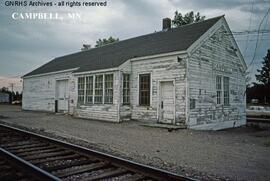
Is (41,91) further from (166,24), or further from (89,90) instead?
(166,24)

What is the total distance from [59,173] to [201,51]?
36.4ft

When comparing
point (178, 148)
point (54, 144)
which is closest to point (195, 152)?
point (178, 148)

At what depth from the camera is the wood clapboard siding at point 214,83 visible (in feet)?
44.1

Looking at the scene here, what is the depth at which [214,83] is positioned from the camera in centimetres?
1497

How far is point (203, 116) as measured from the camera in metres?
14.0

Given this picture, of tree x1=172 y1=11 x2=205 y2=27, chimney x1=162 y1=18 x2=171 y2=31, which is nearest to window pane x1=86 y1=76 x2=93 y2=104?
chimney x1=162 y1=18 x2=171 y2=31

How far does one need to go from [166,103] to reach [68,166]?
908 cm

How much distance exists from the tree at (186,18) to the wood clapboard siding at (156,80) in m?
22.0

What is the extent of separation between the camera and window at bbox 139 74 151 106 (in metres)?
14.7

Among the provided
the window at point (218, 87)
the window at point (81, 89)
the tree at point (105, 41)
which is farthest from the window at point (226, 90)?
the tree at point (105, 41)

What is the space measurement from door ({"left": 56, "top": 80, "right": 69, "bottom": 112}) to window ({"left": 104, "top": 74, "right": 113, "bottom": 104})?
600cm

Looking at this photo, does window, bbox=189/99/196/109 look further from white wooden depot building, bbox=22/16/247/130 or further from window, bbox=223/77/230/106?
window, bbox=223/77/230/106

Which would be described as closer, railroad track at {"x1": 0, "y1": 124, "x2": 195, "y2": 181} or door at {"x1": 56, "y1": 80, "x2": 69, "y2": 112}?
railroad track at {"x1": 0, "y1": 124, "x2": 195, "y2": 181}

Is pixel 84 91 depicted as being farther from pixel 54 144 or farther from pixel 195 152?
pixel 195 152
